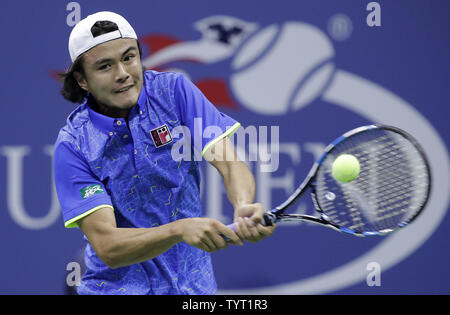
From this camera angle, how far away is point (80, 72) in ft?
10.6

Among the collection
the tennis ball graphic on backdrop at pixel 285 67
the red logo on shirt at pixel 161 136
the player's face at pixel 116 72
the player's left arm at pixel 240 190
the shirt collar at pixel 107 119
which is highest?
the tennis ball graphic on backdrop at pixel 285 67

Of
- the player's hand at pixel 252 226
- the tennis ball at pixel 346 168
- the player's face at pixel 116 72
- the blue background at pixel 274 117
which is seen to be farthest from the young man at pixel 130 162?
the blue background at pixel 274 117

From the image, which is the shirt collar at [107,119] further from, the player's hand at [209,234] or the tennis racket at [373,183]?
the tennis racket at [373,183]

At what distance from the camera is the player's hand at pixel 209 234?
103 inches

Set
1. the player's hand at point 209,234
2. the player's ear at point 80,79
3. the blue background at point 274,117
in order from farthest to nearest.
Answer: the blue background at point 274,117
the player's ear at point 80,79
the player's hand at point 209,234

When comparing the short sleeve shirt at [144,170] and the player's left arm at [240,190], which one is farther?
the short sleeve shirt at [144,170]

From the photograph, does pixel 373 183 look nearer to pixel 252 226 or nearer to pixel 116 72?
pixel 252 226

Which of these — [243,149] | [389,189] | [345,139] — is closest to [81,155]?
[345,139]

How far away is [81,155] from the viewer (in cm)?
304

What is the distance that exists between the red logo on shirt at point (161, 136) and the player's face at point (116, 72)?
155 millimetres

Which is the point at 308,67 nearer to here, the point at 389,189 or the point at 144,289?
the point at 389,189

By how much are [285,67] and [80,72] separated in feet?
6.73

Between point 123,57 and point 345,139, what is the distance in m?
1.00

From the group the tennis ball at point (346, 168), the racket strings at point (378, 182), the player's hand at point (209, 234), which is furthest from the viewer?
the racket strings at point (378, 182)
